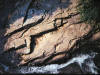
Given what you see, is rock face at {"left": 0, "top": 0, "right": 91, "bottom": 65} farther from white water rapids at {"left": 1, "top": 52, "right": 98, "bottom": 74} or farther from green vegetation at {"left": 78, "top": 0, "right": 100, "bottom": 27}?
white water rapids at {"left": 1, "top": 52, "right": 98, "bottom": 74}

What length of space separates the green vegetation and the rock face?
23 centimetres

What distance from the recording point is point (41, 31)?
23.4 ft

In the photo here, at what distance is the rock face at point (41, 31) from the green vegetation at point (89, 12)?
0.23 meters

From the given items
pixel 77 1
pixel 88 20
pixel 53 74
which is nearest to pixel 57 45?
pixel 53 74

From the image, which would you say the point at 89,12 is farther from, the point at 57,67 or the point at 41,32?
the point at 57,67

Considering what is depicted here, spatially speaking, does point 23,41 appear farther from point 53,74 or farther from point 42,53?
point 53,74

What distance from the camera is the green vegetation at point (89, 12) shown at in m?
6.75

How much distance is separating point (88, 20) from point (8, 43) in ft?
13.9

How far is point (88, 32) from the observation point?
6.79 meters

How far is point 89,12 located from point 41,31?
2468 millimetres

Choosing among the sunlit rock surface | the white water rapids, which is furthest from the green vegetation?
the white water rapids

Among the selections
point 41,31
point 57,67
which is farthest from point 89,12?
point 57,67

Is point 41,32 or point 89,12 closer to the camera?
point 89,12

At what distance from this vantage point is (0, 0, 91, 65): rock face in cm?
693
